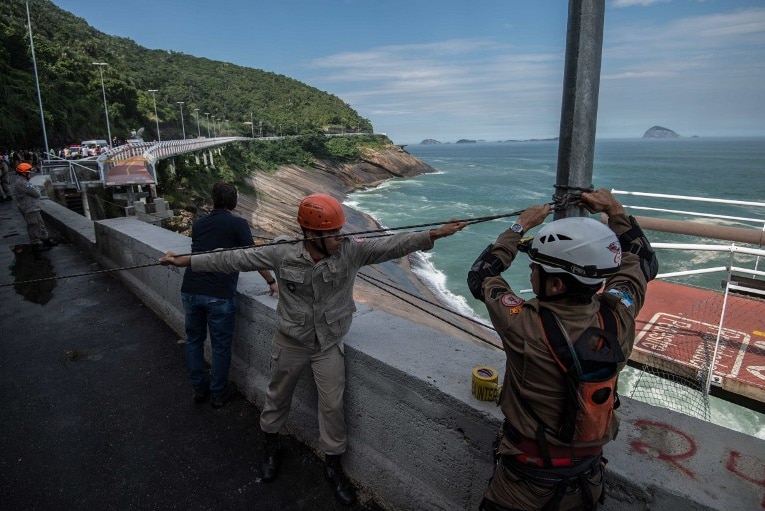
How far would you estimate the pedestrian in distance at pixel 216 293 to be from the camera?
3990 mm

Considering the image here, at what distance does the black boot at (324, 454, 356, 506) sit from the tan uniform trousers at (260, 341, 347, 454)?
4.2 inches

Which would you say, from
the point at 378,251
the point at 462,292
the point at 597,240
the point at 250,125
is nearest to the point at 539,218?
the point at 597,240

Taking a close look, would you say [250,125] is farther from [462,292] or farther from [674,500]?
[674,500]

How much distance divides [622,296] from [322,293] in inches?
70.9

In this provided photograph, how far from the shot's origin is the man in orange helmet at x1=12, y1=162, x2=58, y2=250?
32.6ft

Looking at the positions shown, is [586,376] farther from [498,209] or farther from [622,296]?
[498,209]

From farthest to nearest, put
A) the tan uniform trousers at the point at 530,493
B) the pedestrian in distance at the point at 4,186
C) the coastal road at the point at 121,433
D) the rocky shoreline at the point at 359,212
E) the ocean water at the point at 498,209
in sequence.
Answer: the ocean water at the point at 498,209 → the pedestrian in distance at the point at 4,186 → the rocky shoreline at the point at 359,212 → the coastal road at the point at 121,433 → the tan uniform trousers at the point at 530,493

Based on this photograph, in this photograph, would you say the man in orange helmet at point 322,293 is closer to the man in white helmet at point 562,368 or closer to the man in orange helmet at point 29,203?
the man in white helmet at point 562,368

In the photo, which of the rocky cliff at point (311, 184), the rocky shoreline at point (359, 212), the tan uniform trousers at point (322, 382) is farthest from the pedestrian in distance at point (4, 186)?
the tan uniform trousers at point (322, 382)

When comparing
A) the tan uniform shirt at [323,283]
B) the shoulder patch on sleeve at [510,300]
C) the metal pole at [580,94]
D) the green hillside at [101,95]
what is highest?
the green hillside at [101,95]

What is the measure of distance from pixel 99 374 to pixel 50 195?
56.6ft

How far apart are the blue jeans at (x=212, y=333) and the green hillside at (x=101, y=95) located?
1490 inches

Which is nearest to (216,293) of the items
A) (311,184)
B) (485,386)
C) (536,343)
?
(485,386)

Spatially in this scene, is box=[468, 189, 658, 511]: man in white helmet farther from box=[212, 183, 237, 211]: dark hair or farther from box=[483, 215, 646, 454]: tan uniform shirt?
box=[212, 183, 237, 211]: dark hair
